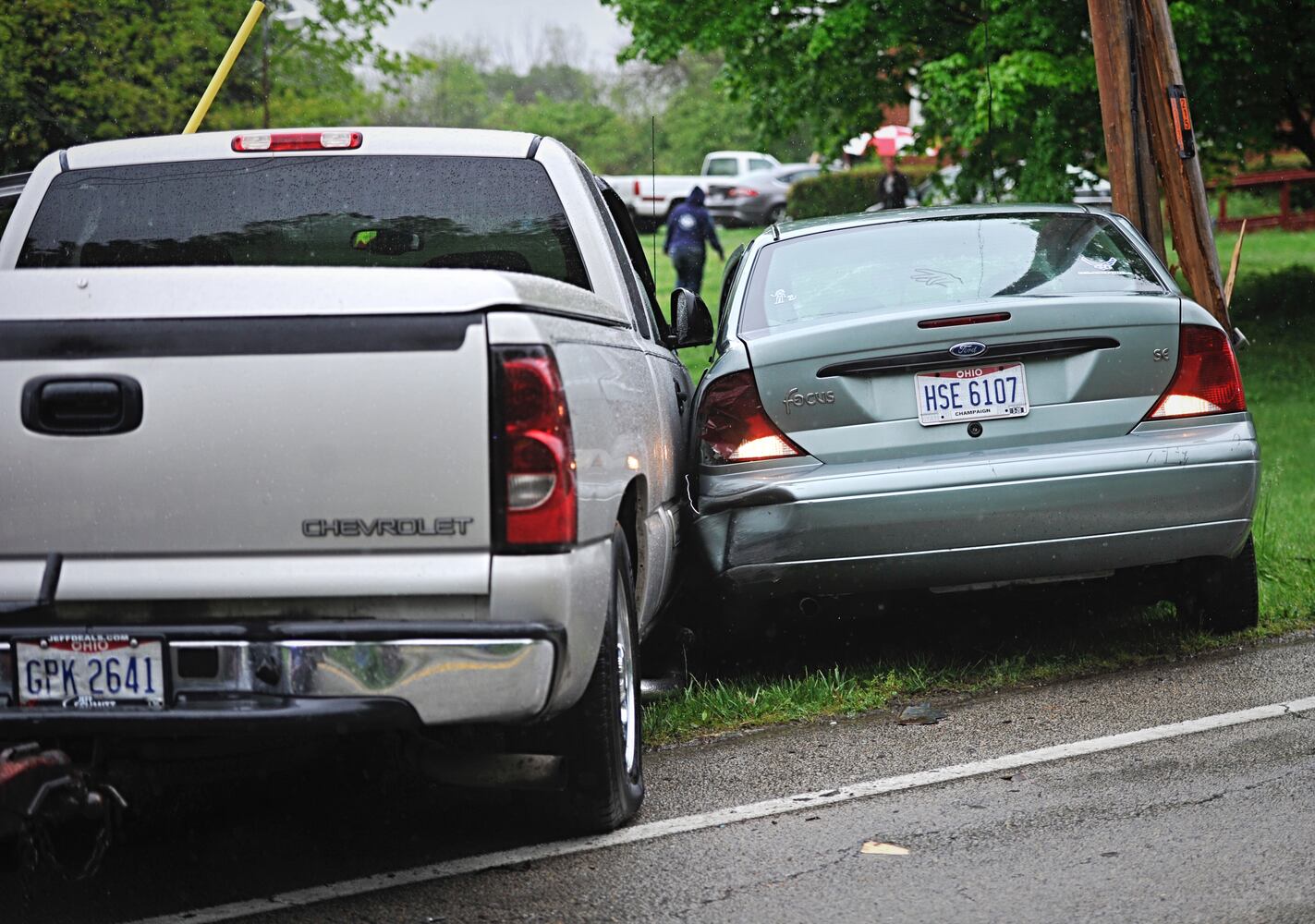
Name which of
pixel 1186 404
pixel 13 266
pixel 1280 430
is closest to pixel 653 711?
pixel 1186 404

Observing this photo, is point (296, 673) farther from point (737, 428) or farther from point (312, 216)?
point (737, 428)

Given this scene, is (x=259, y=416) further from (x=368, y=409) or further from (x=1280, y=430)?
(x=1280, y=430)

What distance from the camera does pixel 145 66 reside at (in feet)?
60.1

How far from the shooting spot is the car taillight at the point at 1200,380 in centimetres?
573

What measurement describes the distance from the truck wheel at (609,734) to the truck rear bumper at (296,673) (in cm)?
54

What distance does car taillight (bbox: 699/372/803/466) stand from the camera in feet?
18.6

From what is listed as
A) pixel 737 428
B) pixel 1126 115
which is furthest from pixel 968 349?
pixel 1126 115

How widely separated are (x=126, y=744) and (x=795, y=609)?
2.66m

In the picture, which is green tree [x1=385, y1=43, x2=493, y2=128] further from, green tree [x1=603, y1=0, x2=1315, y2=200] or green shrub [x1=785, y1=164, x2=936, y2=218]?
green tree [x1=603, y1=0, x2=1315, y2=200]

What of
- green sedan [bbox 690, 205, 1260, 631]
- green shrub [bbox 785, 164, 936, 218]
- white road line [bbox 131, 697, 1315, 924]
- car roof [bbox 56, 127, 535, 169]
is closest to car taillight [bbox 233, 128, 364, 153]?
car roof [bbox 56, 127, 535, 169]

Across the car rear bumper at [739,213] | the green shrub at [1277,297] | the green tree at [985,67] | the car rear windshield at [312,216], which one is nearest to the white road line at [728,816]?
the car rear windshield at [312,216]

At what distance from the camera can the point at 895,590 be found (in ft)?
18.9

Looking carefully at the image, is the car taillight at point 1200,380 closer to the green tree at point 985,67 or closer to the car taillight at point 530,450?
the car taillight at point 530,450

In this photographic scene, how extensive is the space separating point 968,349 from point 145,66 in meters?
14.7
